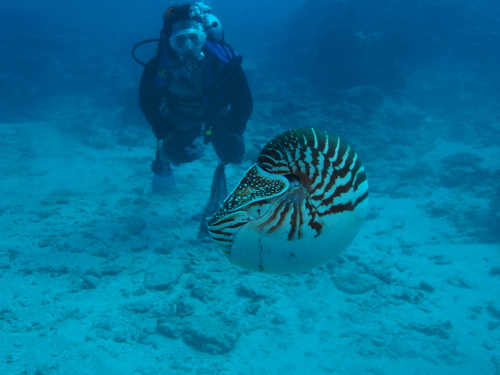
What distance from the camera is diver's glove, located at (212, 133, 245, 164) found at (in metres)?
5.57

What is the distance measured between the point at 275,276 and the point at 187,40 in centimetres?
364

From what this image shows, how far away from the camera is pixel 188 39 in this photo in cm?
496

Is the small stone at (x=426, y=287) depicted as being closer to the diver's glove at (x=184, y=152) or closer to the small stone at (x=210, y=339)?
the small stone at (x=210, y=339)

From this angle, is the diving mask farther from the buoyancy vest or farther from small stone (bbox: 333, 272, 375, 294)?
small stone (bbox: 333, 272, 375, 294)

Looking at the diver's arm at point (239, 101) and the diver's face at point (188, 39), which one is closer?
the diver's face at point (188, 39)

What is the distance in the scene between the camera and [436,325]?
3.94 m

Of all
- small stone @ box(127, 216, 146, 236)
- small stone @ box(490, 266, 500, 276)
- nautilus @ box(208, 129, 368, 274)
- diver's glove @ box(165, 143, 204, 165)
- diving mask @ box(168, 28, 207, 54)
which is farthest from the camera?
diver's glove @ box(165, 143, 204, 165)

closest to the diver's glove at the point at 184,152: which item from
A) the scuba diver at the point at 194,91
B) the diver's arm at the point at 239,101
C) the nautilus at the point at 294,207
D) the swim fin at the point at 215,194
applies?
the scuba diver at the point at 194,91

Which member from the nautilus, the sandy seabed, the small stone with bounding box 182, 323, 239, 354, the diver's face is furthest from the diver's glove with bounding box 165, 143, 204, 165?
the nautilus

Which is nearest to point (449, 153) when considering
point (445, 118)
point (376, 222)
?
point (445, 118)

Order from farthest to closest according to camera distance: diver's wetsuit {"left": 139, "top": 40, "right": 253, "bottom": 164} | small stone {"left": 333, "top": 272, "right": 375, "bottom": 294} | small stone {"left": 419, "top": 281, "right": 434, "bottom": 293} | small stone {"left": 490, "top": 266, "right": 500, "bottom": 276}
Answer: diver's wetsuit {"left": 139, "top": 40, "right": 253, "bottom": 164}
small stone {"left": 490, "top": 266, "right": 500, "bottom": 276}
small stone {"left": 419, "top": 281, "right": 434, "bottom": 293}
small stone {"left": 333, "top": 272, "right": 375, "bottom": 294}

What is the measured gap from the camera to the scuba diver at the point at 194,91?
519cm

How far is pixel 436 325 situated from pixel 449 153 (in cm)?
842

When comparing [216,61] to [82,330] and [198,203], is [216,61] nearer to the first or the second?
[198,203]
